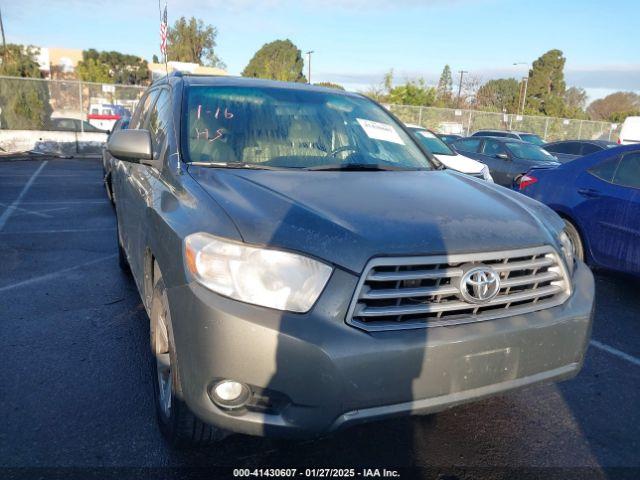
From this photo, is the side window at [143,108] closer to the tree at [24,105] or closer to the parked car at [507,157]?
the parked car at [507,157]

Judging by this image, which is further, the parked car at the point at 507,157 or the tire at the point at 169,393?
the parked car at the point at 507,157

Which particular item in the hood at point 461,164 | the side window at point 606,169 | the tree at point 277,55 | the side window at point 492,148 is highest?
the tree at point 277,55

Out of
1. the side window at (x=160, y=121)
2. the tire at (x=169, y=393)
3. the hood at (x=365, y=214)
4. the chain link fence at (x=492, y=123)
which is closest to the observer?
the hood at (x=365, y=214)

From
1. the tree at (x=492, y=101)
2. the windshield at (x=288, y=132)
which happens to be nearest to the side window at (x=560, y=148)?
the windshield at (x=288, y=132)

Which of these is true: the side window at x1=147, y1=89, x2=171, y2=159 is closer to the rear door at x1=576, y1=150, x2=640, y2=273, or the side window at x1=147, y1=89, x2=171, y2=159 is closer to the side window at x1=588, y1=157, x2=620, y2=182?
the rear door at x1=576, y1=150, x2=640, y2=273

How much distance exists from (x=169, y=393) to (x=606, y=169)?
4.85 meters

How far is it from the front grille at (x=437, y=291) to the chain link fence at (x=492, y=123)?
24693 mm

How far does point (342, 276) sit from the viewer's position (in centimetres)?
196

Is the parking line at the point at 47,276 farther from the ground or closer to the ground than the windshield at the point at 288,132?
closer to the ground

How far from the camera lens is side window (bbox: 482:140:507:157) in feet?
39.6

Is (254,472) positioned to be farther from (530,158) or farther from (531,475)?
(530,158)

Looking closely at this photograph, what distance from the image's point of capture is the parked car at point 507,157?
11383 mm

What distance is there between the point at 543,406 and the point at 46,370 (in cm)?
298

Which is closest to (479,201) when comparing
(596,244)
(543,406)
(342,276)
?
(342,276)
